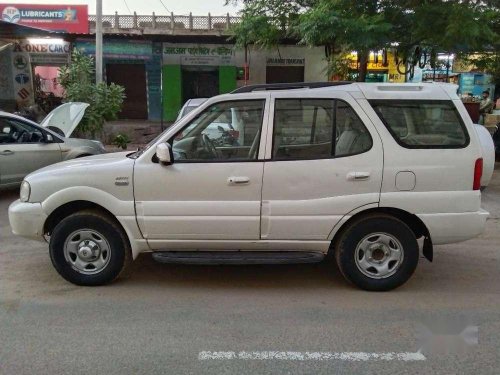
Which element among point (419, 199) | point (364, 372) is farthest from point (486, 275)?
point (364, 372)

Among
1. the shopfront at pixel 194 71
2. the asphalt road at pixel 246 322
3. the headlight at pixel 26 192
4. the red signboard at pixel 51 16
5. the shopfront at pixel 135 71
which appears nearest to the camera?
the asphalt road at pixel 246 322

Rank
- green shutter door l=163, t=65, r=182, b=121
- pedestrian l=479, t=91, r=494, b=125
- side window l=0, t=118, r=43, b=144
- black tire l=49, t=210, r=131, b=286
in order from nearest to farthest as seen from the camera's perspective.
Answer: black tire l=49, t=210, r=131, b=286 < side window l=0, t=118, r=43, b=144 < pedestrian l=479, t=91, r=494, b=125 < green shutter door l=163, t=65, r=182, b=121

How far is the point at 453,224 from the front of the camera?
4148mm

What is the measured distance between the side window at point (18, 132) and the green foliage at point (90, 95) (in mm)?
3880

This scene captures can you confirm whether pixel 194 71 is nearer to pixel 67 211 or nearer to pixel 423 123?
pixel 67 211

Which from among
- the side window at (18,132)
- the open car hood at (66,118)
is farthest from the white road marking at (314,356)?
the open car hood at (66,118)

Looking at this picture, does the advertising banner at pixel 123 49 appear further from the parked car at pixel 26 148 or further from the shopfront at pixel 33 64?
the parked car at pixel 26 148

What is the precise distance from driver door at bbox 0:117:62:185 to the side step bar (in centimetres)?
474

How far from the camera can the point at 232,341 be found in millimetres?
3396

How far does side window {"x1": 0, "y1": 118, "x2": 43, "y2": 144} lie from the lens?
8057 millimetres

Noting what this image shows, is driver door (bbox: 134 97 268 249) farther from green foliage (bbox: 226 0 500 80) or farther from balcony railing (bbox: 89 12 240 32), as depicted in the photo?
balcony railing (bbox: 89 12 240 32)

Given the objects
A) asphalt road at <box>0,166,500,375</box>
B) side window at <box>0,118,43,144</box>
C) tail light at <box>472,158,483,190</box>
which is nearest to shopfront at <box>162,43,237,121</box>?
side window at <box>0,118,43,144</box>

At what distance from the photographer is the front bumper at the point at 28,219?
4316mm

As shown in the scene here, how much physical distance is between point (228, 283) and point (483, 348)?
7.13ft
